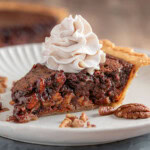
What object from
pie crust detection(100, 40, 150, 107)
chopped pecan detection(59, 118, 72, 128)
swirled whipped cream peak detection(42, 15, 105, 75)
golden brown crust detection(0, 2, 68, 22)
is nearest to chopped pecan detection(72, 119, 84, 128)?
chopped pecan detection(59, 118, 72, 128)

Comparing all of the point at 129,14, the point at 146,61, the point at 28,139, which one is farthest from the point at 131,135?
the point at 129,14

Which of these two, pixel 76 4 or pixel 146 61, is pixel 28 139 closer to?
pixel 146 61

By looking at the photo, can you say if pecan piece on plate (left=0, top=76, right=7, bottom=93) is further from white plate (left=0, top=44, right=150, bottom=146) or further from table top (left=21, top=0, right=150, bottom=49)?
table top (left=21, top=0, right=150, bottom=49)

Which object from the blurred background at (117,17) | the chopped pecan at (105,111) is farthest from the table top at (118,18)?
the chopped pecan at (105,111)

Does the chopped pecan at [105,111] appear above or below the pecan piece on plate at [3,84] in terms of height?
below

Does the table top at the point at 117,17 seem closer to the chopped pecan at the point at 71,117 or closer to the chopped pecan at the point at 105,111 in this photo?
the chopped pecan at the point at 105,111

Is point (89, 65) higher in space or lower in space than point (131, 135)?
higher
